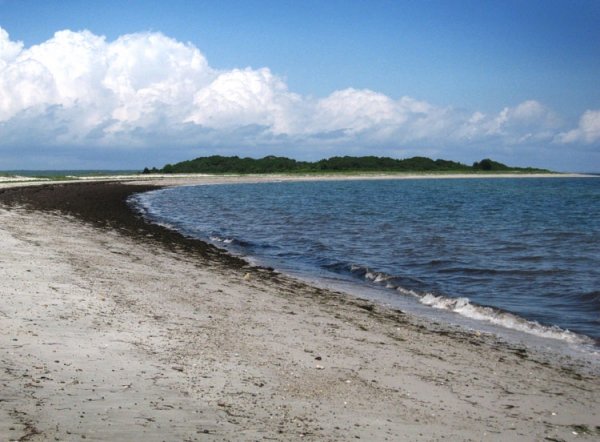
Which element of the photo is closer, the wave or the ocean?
the wave

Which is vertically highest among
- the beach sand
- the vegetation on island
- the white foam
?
the vegetation on island

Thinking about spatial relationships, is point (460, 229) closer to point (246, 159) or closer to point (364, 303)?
point (364, 303)

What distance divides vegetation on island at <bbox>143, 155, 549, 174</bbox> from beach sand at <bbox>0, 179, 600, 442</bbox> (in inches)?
5290

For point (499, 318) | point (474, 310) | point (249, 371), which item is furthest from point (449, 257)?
point (249, 371)

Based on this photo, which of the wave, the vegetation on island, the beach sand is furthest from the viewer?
the vegetation on island

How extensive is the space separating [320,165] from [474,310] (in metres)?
150

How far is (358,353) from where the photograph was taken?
7.95 m

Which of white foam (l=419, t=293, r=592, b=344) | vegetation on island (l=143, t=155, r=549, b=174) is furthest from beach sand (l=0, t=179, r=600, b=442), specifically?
vegetation on island (l=143, t=155, r=549, b=174)

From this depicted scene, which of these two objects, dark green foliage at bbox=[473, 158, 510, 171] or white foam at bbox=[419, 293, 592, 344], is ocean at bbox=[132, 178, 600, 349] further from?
dark green foliage at bbox=[473, 158, 510, 171]

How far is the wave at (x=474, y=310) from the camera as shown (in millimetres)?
10266

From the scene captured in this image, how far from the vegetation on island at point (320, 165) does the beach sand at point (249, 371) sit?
441 ft

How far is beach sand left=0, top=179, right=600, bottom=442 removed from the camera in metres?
5.25

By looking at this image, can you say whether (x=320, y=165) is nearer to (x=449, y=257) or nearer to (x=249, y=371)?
(x=449, y=257)

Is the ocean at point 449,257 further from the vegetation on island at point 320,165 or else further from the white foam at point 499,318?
the vegetation on island at point 320,165
